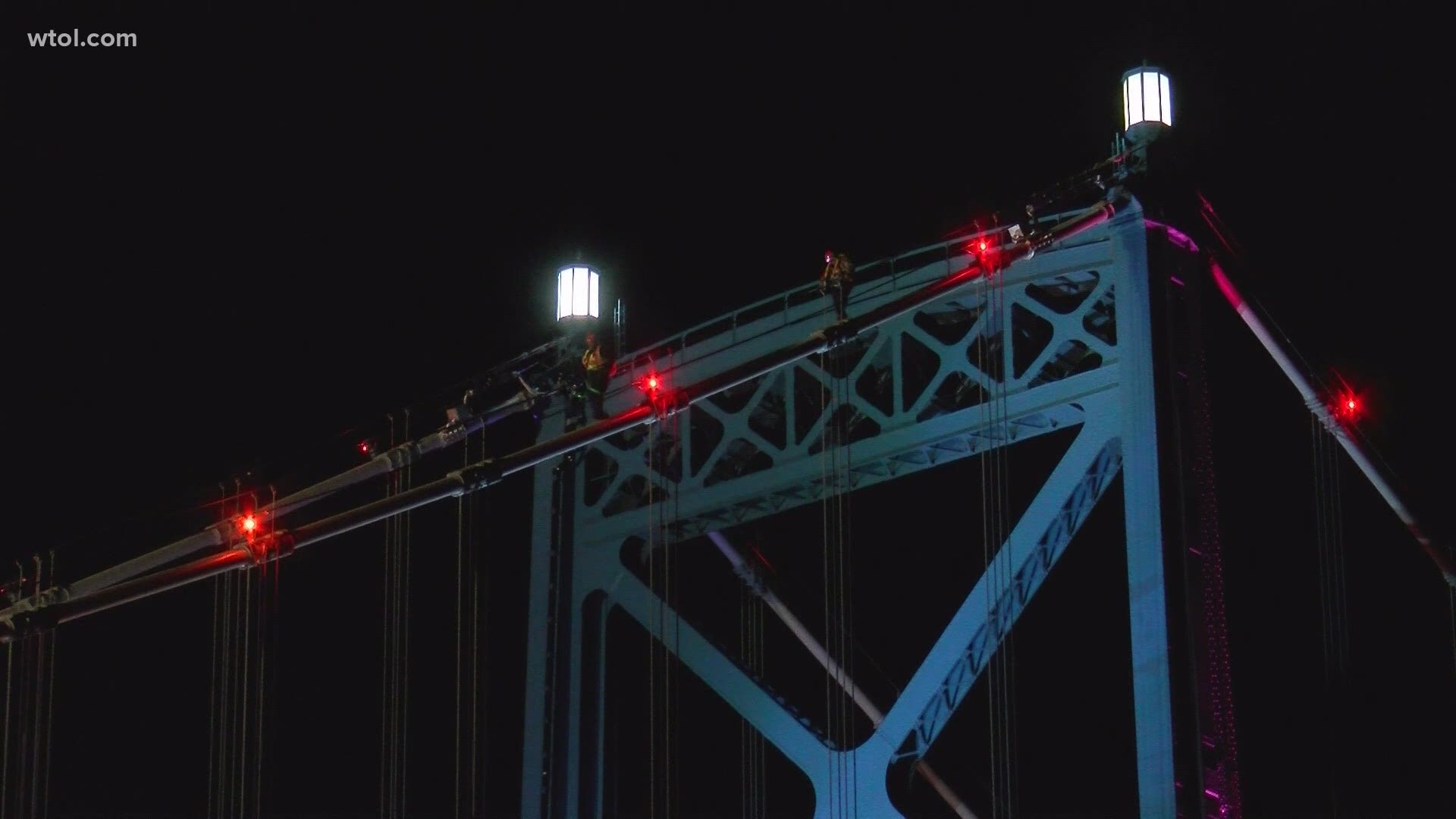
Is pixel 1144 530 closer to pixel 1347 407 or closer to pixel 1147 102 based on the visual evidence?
pixel 1147 102

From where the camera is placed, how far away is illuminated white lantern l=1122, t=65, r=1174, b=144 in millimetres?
13633

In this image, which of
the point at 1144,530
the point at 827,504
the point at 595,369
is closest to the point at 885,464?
the point at 827,504

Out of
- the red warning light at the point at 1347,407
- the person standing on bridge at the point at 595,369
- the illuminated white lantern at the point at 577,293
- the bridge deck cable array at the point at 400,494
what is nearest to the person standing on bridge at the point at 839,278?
the bridge deck cable array at the point at 400,494

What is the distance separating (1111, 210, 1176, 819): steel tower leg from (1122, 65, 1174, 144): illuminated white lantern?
75 cm

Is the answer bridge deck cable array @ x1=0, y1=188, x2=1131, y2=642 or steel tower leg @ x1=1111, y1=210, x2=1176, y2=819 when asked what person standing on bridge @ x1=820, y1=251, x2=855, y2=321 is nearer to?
bridge deck cable array @ x1=0, y1=188, x2=1131, y2=642

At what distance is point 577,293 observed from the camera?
15.8 meters

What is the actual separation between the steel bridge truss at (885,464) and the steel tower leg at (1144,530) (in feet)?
0.06

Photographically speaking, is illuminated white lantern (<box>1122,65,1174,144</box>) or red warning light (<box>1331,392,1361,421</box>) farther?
red warning light (<box>1331,392,1361,421</box>)

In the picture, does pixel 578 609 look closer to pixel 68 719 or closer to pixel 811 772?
pixel 811 772

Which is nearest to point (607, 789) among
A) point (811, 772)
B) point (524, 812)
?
point (524, 812)

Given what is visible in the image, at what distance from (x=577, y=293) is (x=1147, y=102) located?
198 inches

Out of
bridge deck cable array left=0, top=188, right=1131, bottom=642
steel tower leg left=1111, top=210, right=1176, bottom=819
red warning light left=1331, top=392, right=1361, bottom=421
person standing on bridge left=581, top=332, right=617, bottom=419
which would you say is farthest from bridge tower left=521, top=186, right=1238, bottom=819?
red warning light left=1331, top=392, right=1361, bottom=421

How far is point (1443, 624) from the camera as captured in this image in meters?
20.1

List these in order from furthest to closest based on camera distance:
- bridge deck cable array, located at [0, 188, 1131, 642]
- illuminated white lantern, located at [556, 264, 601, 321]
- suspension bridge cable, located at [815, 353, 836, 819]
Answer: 1. suspension bridge cable, located at [815, 353, 836, 819]
2. illuminated white lantern, located at [556, 264, 601, 321]
3. bridge deck cable array, located at [0, 188, 1131, 642]
